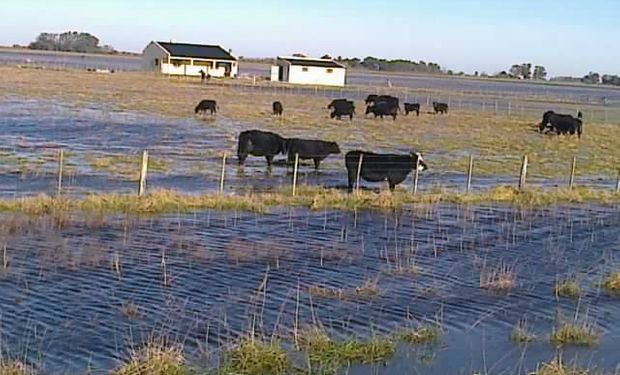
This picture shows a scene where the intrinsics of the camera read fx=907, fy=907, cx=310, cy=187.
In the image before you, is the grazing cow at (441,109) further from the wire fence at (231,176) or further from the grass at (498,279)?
the grass at (498,279)

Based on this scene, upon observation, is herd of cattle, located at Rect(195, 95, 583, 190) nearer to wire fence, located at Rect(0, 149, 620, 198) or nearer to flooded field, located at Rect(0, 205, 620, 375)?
wire fence, located at Rect(0, 149, 620, 198)

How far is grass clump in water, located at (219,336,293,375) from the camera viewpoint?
781 cm

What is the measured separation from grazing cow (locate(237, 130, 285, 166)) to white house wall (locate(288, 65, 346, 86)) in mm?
64912

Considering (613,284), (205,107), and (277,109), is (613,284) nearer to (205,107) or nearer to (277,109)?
(277,109)

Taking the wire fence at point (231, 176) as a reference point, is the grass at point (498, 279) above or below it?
below

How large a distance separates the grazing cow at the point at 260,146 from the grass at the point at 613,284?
14928 millimetres

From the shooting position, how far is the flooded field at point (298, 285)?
8.91 m

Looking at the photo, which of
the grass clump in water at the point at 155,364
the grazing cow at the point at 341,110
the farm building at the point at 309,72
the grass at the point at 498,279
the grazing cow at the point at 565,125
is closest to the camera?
the grass clump in water at the point at 155,364

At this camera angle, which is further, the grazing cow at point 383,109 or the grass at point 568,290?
the grazing cow at point 383,109

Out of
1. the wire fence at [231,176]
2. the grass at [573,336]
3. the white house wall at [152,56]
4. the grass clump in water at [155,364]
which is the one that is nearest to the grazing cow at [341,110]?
the wire fence at [231,176]

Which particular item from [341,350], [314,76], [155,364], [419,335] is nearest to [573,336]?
[419,335]

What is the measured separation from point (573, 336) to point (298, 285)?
3.73m

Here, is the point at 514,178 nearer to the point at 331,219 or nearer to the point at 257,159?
the point at 257,159

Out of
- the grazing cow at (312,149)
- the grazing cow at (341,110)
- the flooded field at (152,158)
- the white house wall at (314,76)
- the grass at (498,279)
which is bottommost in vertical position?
the grass at (498,279)
